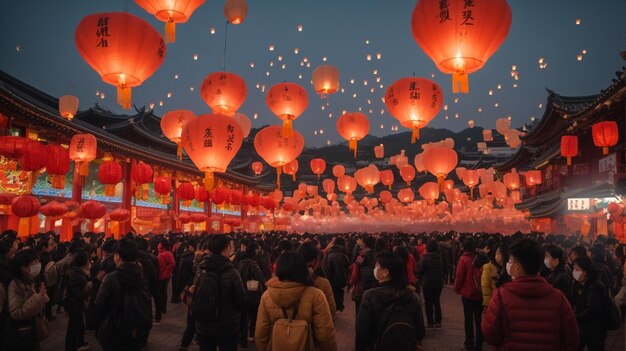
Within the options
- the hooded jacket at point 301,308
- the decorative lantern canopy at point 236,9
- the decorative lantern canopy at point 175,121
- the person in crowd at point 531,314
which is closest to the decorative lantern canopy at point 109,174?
the decorative lantern canopy at point 175,121

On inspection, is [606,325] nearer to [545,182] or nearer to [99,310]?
[99,310]

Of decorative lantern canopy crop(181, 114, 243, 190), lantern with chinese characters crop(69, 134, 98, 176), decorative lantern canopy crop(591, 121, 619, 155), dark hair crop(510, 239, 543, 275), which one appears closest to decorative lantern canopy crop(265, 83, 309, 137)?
decorative lantern canopy crop(181, 114, 243, 190)

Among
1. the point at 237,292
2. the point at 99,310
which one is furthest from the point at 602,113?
the point at 99,310

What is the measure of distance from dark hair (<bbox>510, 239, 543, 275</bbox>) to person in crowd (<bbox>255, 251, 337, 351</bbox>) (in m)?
1.39

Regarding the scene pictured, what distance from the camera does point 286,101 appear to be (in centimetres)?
997

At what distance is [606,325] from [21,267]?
18.6ft

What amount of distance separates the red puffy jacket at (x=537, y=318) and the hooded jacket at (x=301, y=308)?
1213 millimetres

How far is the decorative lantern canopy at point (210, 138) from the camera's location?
8.67 m

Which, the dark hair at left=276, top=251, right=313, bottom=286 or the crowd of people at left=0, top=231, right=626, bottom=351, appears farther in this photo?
the dark hair at left=276, top=251, right=313, bottom=286

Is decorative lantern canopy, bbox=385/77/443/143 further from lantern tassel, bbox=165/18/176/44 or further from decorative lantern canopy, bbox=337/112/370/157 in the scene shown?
lantern tassel, bbox=165/18/176/44

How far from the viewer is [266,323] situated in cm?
307

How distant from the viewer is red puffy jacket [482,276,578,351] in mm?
2754

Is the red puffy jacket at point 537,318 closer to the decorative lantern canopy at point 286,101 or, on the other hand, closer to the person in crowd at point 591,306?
the person in crowd at point 591,306

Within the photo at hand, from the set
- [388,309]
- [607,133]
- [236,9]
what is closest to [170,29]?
[236,9]
